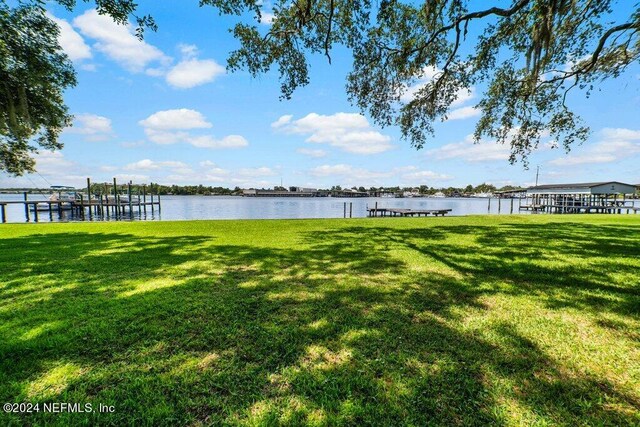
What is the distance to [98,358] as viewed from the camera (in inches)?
108

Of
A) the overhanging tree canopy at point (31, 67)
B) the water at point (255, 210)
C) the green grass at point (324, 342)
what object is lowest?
the water at point (255, 210)

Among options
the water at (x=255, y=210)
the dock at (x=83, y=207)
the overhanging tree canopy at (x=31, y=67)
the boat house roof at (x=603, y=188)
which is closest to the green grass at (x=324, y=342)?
the overhanging tree canopy at (x=31, y=67)

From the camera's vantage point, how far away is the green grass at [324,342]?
2.12 m

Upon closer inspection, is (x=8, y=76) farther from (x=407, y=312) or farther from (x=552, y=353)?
(x=552, y=353)

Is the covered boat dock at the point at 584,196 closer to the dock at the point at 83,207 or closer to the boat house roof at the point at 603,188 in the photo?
the boat house roof at the point at 603,188

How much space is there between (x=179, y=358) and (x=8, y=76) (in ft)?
39.9

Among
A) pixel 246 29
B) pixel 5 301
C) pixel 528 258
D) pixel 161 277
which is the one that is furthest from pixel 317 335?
pixel 246 29

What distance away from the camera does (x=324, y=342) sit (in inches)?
120

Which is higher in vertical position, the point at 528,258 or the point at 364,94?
the point at 364,94

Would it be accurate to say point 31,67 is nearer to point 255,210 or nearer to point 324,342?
point 324,342

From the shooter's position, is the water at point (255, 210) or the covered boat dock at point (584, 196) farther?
the covered boat dock at point (584, 196)

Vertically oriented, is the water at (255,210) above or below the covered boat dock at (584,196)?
below

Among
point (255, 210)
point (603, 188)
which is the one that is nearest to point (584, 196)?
point (603, 188)

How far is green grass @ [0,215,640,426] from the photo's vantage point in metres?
2.12
